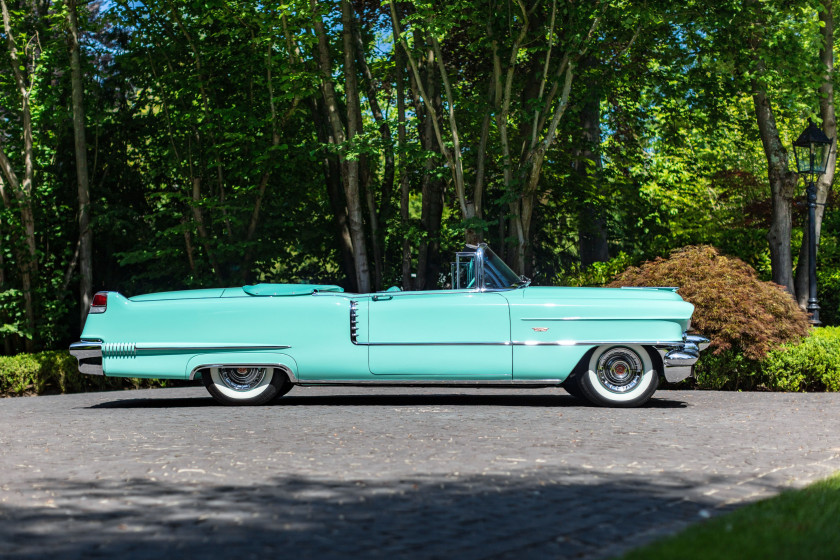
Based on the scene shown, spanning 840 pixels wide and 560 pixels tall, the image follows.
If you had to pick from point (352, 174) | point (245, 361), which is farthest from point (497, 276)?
point (352, 174)

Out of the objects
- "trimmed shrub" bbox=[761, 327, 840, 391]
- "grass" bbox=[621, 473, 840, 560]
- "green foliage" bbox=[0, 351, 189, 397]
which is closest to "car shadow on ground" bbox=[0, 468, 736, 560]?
"grass" bbox=[621, 473, 840, 560]

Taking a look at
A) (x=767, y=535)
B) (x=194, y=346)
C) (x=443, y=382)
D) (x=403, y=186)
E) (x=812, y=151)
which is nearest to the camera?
(x=767, y=535)

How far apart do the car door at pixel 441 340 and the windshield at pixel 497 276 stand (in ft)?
1.00

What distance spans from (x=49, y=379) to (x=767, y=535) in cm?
1237

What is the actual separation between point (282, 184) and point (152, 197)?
2.53 meters

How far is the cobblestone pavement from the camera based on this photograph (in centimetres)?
467

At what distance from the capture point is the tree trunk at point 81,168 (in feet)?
55.4

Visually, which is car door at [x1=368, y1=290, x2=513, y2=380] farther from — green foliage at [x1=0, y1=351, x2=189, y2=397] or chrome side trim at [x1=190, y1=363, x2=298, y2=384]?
green foliage at [x1=0, y1=351, x2=189, y2=397]

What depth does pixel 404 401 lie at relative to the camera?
11.1 metres

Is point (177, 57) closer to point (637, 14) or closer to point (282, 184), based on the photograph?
point (282, 184)

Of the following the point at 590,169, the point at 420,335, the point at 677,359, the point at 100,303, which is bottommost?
the point at 677,359

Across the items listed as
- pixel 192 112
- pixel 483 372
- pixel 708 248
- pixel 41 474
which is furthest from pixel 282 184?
pixel 41 474

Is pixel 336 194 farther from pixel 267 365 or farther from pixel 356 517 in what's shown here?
pixel 356 517

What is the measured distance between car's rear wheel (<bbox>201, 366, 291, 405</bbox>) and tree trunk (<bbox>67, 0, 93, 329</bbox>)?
23.6 feet
